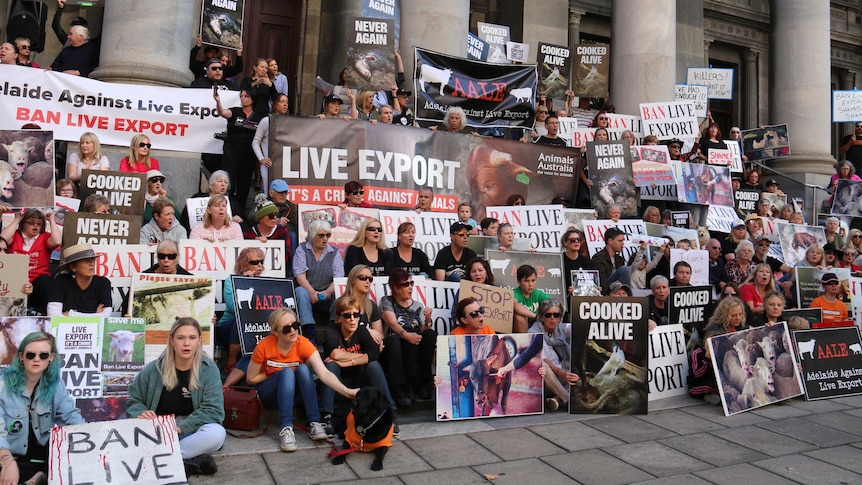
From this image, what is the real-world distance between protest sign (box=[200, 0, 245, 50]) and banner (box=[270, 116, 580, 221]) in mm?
2797

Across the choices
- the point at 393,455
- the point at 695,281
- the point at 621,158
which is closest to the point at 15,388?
the point at 393,455

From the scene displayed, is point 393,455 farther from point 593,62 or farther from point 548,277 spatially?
point 593,62

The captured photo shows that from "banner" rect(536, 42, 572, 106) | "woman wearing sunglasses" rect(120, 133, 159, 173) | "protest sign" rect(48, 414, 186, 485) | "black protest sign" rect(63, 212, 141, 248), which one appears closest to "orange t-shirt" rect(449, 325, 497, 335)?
"protest sign" rect(48, 414, 186, 485)

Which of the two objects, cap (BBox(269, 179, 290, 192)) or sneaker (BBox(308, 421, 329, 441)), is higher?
cap (BBox(269, 179, 290, 192))

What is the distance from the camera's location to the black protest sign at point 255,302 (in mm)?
6691

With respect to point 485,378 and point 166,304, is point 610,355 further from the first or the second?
point 166,304

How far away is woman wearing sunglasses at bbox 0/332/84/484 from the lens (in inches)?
178

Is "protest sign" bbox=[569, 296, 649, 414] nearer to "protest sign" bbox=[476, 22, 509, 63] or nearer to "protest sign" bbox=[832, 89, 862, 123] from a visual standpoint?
"protest sign" bbox=[476, 22, 509, 63]

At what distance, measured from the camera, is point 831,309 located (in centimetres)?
938

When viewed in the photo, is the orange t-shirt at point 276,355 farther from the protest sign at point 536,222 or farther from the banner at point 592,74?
the banner at point 592,74

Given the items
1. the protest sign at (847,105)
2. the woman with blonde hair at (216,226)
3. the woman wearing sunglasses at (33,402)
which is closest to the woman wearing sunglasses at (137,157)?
the woman with blonde hair at (216,226)

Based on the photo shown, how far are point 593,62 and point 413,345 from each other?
40.7 ft

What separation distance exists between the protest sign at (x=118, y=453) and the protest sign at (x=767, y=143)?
17.7 m

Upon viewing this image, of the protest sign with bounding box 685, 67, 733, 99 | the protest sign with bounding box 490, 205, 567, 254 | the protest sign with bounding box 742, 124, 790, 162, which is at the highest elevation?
the protest sign with bounding box 685, 67, 733, 99
